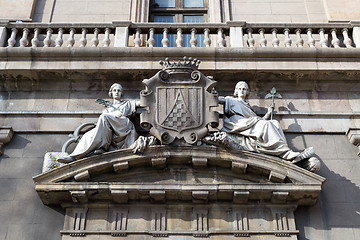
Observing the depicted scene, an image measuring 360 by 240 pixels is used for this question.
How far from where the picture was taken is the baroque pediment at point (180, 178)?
10977 mm

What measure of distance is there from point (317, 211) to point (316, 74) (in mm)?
3319

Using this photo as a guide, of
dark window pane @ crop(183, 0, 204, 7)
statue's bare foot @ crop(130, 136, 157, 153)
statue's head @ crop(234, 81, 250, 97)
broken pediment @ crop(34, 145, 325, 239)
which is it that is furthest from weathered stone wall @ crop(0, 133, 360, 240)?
dark window pane @ crop(183, 0, 204, 7)

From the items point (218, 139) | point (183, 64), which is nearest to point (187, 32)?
point (183, 64)

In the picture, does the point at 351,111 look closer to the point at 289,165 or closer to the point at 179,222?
the point at 289,165

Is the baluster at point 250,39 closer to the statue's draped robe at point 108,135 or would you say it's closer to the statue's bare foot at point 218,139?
the statue's bare foot at point 218,139

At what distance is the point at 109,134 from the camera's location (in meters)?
11.6

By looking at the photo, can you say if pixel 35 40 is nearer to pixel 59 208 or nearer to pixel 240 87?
pixel 59 208

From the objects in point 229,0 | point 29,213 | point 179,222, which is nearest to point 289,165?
point 179,222

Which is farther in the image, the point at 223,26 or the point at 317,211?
the point at 223,26

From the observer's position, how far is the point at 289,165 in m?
11.3

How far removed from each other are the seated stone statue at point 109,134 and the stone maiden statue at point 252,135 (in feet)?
5.26

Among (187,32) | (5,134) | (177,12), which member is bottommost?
(5,134)

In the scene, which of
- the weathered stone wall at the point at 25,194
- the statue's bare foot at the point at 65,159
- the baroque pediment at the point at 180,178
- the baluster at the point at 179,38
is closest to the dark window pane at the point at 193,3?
the baluster at the point at 179,38

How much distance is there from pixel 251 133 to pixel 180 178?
1672mm
